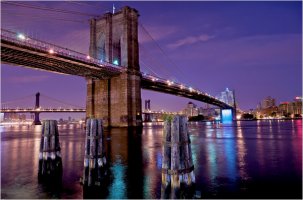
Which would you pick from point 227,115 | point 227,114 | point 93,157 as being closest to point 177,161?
point 93,157

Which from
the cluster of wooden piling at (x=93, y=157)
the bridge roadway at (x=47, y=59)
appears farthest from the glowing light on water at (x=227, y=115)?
the cluster of wooden piling at (x=93, y=157)

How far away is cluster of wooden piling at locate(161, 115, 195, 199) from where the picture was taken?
19.9ft

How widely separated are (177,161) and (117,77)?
4652 centimetres

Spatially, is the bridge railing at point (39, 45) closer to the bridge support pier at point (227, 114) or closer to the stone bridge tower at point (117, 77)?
the stone bridge tower at point (117, 77)

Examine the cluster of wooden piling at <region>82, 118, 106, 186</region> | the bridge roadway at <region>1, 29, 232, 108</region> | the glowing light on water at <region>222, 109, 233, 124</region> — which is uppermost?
the bridge roadway at <region>1, 29, 232, 108</region>

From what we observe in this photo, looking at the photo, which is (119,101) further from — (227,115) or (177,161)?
(227,115)

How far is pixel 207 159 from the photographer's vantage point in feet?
47.3

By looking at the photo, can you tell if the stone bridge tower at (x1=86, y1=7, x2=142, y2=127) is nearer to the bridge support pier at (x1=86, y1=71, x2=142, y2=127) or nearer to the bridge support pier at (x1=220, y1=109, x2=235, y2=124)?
the bridge support pier at (x1=86, y1=71, x2=142, y2=127)

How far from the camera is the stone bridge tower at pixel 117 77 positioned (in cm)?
4956

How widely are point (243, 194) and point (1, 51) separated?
37.4 metres

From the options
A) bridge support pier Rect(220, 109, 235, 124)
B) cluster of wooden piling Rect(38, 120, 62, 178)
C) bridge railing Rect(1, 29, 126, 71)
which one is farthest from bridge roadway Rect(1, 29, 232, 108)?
bridge support pier Rect(220, 109, 235, 124)

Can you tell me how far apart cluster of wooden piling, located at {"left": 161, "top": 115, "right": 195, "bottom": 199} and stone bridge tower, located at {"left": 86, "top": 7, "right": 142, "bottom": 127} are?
41.7 meters

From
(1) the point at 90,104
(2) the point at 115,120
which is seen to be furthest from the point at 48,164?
(1) the point at 90,104

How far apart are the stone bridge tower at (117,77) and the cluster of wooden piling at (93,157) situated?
38.9m
